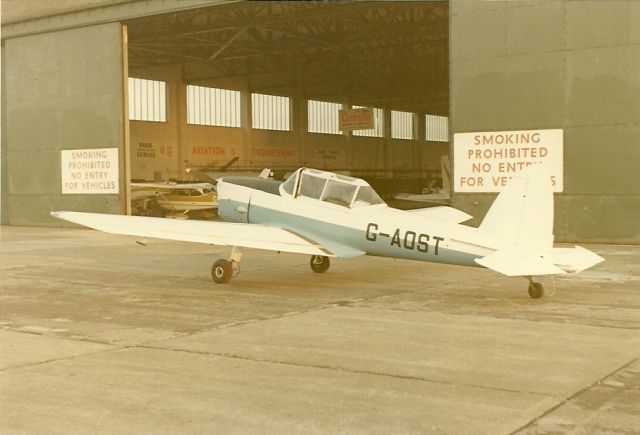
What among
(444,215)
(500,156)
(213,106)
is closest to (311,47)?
(213,106)

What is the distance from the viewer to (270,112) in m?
61.2

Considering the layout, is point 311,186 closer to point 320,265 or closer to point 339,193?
point 339,193

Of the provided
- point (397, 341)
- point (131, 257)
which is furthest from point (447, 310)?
point (131, 257)

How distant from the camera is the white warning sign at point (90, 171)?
29922mm

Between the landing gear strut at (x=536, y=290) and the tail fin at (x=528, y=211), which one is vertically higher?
the tail fin at (x=528, y=211)

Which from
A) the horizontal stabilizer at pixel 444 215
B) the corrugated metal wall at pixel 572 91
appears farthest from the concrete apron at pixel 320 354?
the corrugated metal wall at pixel 572 91

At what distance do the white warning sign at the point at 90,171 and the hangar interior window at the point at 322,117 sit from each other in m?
35.7

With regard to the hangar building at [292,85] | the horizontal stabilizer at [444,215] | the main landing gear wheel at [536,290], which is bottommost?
the main landing gear wheel at [536,290]

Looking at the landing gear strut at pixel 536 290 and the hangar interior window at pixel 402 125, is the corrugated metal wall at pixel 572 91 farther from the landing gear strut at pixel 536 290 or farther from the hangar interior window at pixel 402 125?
the hangar interior window at pixel 402 125

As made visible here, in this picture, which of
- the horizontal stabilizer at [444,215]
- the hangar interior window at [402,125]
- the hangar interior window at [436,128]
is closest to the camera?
the horizontal stabilizer at [444,215]

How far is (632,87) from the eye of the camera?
20266 millimetres

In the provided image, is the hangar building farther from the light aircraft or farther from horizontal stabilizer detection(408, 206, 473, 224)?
the light aircraft

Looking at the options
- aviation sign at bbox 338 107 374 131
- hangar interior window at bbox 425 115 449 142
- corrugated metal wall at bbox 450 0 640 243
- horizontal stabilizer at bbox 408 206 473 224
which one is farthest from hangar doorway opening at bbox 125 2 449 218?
horizontal stabilizer at bbox 408 206 473 224

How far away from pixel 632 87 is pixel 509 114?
3.35 meters
